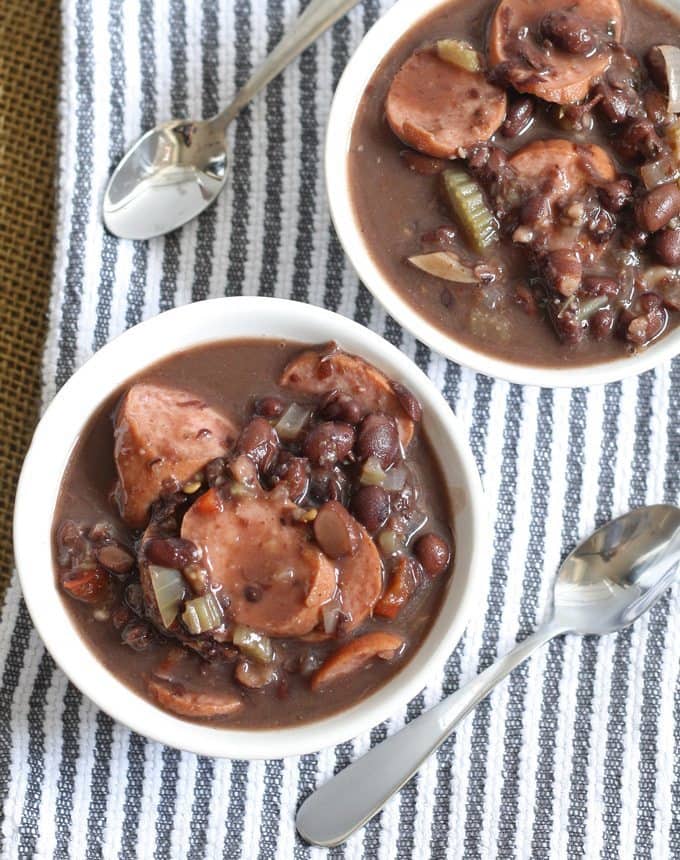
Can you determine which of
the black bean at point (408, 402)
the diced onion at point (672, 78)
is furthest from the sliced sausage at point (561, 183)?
the black bean at point (408, 402)

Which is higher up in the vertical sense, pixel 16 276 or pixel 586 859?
pixel 16 276

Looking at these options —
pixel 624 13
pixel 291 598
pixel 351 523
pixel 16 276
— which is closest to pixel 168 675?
pixel 291 598

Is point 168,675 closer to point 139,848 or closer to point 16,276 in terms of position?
point 139,848

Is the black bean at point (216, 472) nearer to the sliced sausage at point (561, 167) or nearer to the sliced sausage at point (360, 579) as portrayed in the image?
the sliced sausage at point (360, 579)

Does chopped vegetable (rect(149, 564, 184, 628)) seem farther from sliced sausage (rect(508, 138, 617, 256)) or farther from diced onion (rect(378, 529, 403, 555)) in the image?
sliced sausage (rect(508, 138, 617, 256))

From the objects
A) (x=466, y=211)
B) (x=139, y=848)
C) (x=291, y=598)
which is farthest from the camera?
(x=139, y=848)

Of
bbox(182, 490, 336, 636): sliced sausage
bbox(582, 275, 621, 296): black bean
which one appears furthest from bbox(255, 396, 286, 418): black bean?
bbox(582, 275, 621, 296): black bean

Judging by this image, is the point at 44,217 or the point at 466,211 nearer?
the point at 466,211
